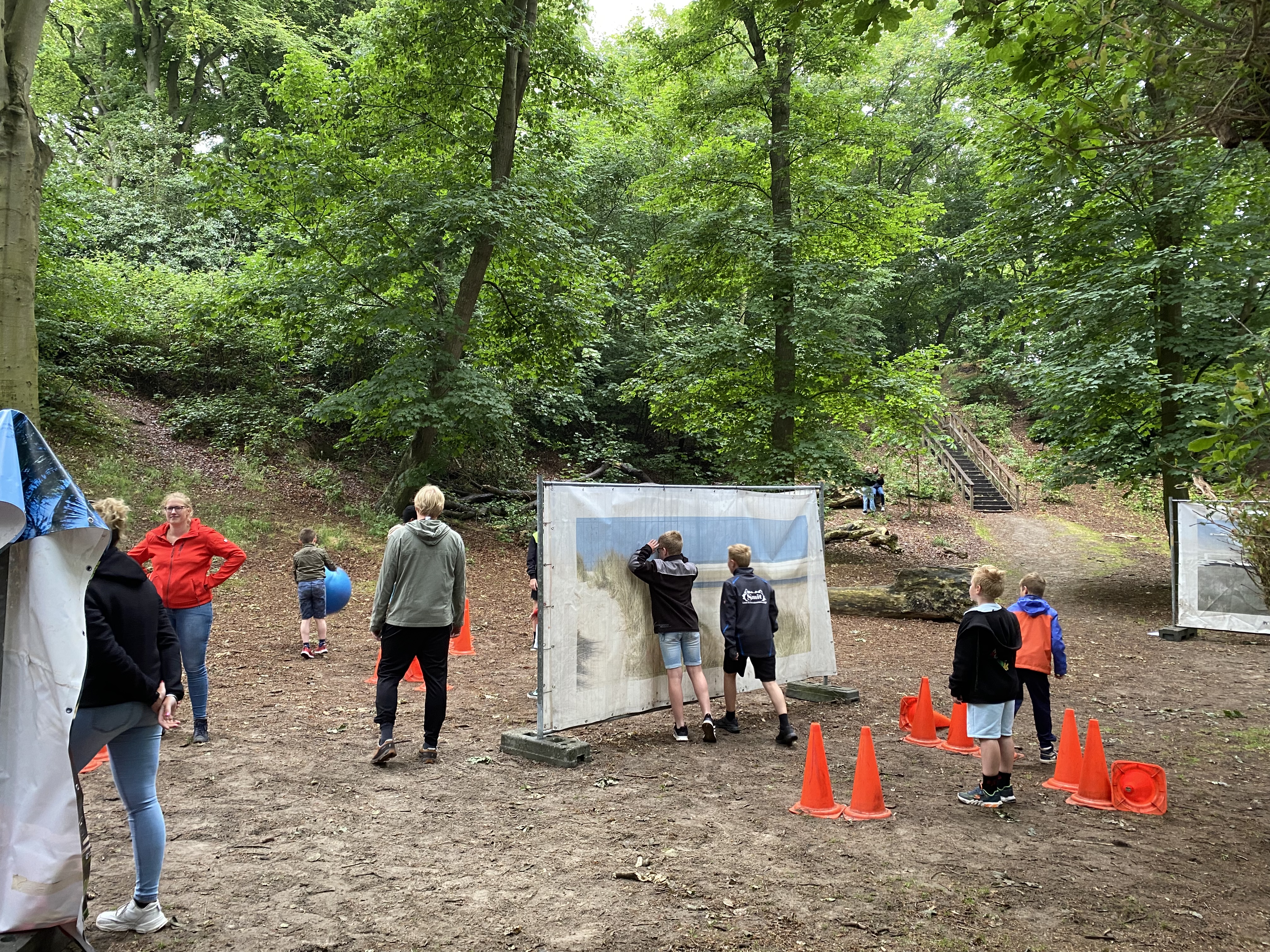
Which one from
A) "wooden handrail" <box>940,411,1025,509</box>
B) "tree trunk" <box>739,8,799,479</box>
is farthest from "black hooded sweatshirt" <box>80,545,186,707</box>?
"wooden handrail" <box>940,411,1025,509</box>

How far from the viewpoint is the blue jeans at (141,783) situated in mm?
3582

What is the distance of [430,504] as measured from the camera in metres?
6.39

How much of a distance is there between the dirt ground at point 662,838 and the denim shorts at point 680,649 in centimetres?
72

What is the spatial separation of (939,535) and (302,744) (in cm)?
2253

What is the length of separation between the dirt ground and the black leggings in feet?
1.48

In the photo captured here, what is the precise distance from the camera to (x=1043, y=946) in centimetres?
373

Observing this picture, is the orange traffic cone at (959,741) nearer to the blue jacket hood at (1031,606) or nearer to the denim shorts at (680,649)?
the blue jacket hood at (1031,606)

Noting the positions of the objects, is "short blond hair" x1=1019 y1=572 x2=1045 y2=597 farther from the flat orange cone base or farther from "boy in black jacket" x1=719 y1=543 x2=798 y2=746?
the flat orange cone base

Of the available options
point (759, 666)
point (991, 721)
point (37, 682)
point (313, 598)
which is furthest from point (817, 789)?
point (313, 598)

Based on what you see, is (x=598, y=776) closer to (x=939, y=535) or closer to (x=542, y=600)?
(x=542, y=600)

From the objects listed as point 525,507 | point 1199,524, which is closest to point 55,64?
point 525,507

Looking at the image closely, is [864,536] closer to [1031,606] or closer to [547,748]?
[1031,606]

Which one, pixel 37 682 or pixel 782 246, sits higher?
pixel 782 246

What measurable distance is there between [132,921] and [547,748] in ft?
10.6
